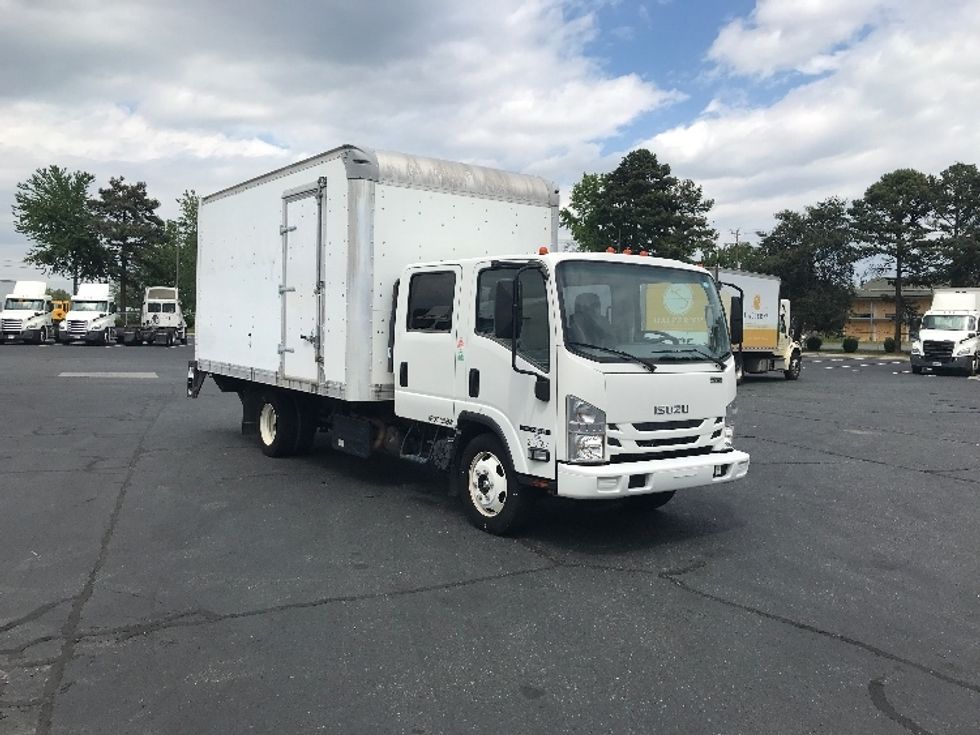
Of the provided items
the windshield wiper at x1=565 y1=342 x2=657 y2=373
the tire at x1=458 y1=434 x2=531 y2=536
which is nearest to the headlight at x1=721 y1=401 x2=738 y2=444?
the windshield wiper at x1=565 y1=342 x2=657 y2=373

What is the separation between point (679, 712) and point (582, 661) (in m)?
0.66

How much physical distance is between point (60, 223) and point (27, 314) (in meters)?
20.6

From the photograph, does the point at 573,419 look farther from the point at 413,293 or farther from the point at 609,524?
the point at 413,293

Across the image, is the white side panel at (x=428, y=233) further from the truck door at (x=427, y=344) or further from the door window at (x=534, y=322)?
the door window at (x=534, y=322)

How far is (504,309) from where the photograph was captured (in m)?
6.08

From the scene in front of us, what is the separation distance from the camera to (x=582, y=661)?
4.18 m

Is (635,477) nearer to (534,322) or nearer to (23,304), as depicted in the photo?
(534,322)

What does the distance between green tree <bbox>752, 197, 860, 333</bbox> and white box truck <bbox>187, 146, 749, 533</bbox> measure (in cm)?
5139

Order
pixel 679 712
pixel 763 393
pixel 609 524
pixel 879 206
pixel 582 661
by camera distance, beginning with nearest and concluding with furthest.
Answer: pixel 679 712
pixel 582 661
pixel 609 524
pixel 763 393
pixel 879 206

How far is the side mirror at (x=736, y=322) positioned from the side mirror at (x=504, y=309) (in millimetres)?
2028

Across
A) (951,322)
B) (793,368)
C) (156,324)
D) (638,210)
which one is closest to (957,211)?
(638,210)

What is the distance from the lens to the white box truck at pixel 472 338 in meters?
5.88

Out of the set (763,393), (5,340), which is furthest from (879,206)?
(5,340)

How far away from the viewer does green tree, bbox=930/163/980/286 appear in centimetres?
5347
